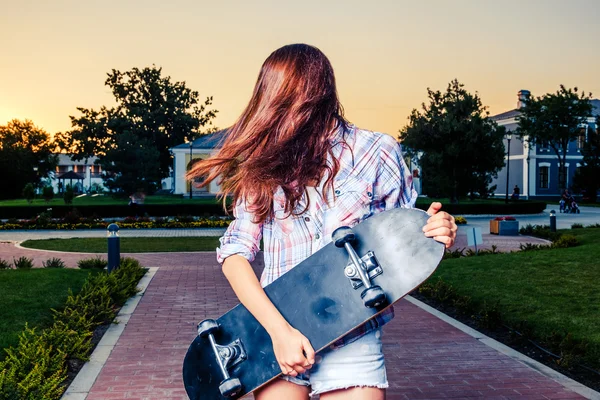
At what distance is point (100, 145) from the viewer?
2601 inches

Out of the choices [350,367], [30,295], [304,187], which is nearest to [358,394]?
[350,367]

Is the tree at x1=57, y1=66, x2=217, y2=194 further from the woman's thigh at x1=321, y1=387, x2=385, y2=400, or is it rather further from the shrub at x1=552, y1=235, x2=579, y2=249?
the woman's thigh at x1=321, y1=387, x2=385, y2=400

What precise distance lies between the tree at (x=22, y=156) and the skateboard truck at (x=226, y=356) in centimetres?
6317

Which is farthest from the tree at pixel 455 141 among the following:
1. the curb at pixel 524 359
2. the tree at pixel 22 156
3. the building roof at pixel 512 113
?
the tree at pixel 22 156

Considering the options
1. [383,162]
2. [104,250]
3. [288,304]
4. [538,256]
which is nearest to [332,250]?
[288,304]

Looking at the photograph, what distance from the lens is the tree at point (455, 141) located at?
39.2 metres

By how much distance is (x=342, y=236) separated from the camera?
1773mm

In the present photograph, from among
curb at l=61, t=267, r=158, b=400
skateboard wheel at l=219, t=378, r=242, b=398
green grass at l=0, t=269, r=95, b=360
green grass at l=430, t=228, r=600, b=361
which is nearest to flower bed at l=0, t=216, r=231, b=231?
green grass at l=0, t=269, r=95, b=360

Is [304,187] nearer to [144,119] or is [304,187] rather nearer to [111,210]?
[111,210]

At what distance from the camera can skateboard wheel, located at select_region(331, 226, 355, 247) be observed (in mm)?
1777

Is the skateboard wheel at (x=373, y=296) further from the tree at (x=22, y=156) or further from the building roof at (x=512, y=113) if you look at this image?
the building roof at (x=512, y=113)

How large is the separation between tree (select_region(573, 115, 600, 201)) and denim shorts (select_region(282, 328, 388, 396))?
5457 centimetres

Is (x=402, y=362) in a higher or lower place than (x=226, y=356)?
lower

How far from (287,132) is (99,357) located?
511cm
